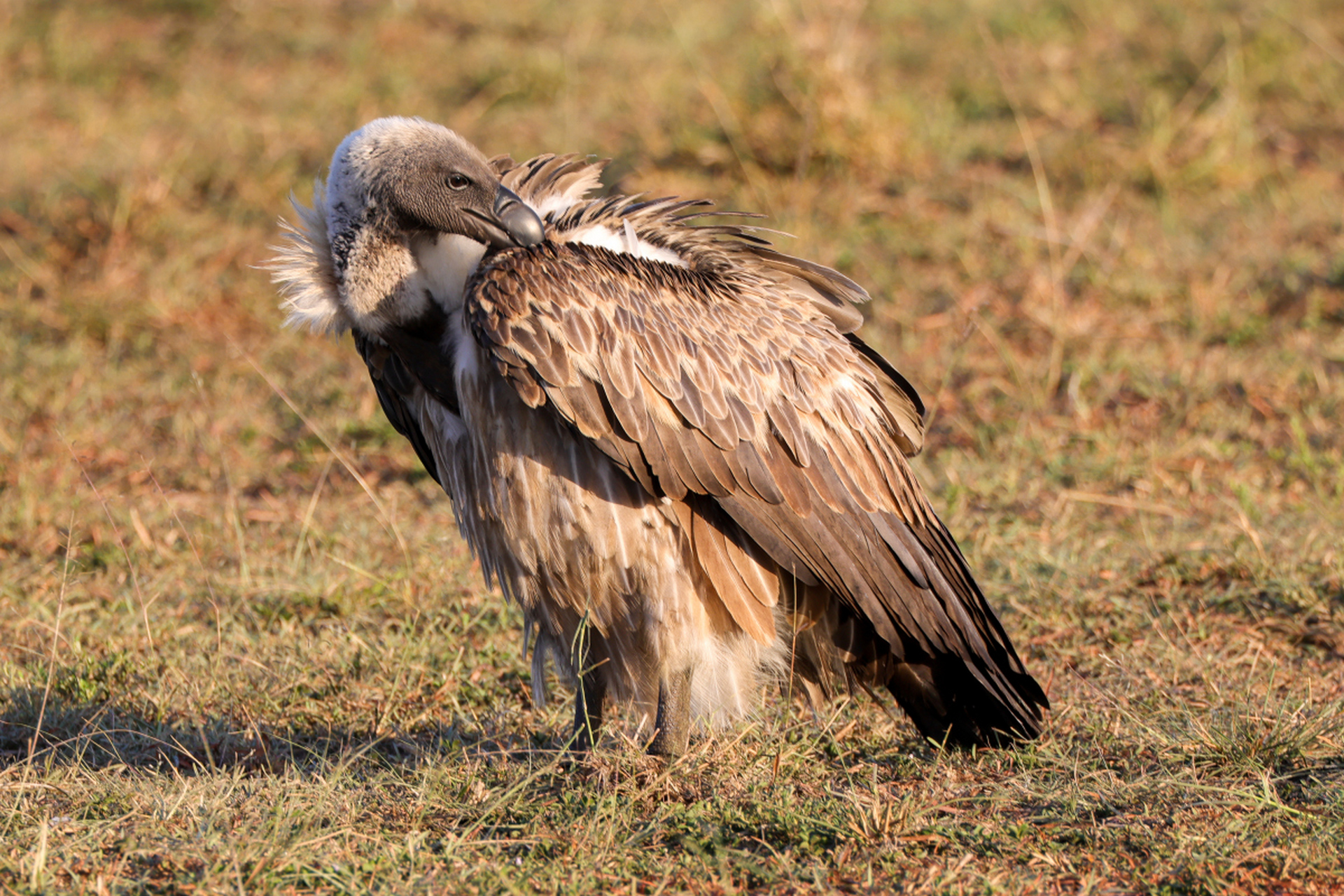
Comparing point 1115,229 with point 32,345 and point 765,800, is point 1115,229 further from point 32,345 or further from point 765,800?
point 32,345

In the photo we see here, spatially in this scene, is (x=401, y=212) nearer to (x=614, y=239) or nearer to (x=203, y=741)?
(x=614, y=239)

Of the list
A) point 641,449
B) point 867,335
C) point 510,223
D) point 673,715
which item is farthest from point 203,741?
point 867,335

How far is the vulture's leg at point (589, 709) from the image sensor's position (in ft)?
11.3

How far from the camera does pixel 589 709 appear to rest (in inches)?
143

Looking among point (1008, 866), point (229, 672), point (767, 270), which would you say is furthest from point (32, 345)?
point (1008, 866)

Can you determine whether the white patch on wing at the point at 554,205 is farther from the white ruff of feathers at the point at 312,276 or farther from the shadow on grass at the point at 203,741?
the shadow on grass at the point at 203,741

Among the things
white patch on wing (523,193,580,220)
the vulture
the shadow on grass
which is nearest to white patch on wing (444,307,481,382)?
the vulture

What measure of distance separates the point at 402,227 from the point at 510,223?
0.29 metres

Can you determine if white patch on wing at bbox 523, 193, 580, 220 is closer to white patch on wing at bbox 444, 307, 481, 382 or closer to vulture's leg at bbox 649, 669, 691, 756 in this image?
white patch on wing at bbox 444, 307, 481, 382

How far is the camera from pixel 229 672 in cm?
394

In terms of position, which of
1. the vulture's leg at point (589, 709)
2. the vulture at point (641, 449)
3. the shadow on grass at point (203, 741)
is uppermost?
the vulture at point (641, 449)

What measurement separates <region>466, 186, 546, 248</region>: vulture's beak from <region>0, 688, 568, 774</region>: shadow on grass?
127cm

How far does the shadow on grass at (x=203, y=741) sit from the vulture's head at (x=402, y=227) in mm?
1120

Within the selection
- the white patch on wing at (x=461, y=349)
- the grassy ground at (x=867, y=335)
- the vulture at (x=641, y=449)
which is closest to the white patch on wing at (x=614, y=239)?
the vulture at (x=641, y=449)
